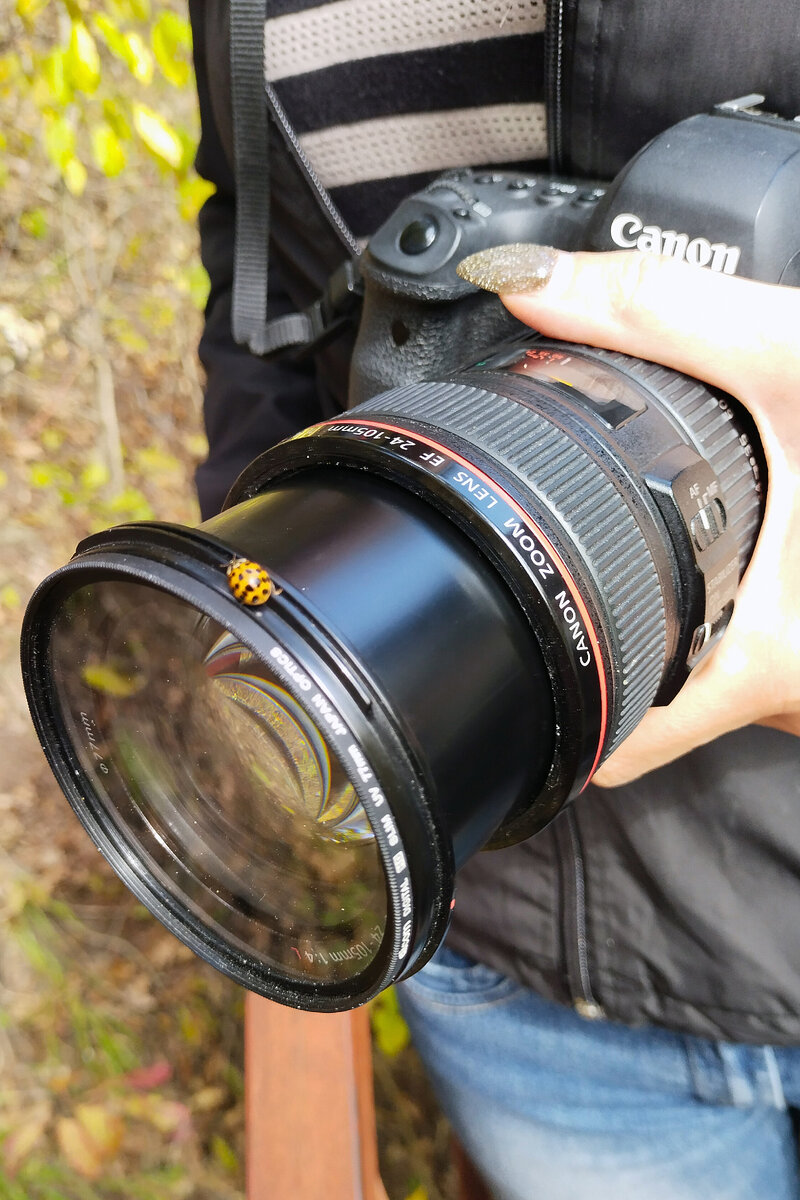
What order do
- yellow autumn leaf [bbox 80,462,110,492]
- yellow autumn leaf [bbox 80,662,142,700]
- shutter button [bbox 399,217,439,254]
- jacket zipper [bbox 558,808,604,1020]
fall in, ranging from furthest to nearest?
yellow autumn leaf [bbox 80,462,110,492] → jacket zipper [bbox 558,808,604,1020] → shutter button [bbox 399,217,439,254] → yellow autumn leaf [bbox 80,662,142,700]

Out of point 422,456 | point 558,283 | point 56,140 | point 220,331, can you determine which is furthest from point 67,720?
point 56,140

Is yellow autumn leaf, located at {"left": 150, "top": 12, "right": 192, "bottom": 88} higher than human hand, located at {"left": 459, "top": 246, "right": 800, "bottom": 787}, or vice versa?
yellow autumn leaf, located at {"left": 150, "top": 12, "right": 192, "bottom": 88}

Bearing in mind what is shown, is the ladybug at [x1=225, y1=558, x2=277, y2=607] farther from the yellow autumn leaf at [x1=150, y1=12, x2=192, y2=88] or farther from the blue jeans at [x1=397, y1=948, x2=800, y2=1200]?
the yellow autumn leaf at [x1=150, y1=12, x2=192, y2=88]

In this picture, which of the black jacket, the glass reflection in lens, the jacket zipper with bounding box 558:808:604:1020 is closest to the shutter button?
the black jacket

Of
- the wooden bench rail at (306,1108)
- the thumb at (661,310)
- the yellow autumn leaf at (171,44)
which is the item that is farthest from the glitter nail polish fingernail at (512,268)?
the yellow autumn leaf at (171,44)

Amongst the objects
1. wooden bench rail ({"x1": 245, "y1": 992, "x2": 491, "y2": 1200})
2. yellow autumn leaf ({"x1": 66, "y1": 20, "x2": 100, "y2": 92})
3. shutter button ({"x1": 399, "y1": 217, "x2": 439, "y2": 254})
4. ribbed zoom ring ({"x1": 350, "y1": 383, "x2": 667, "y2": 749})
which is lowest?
wooden bench rail ({"x1": 245, "y1": 992, "x2": 491, "y2": 1200})

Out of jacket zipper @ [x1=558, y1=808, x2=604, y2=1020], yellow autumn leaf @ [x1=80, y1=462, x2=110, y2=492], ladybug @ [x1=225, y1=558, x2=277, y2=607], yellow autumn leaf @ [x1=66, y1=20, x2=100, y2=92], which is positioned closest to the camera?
ladybug @ [x1=225, y1=558, x2=277, y2=607]

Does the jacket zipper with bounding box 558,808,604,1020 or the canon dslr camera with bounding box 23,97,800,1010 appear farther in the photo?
the jacket zipper with bounding box 558,808,604,1020

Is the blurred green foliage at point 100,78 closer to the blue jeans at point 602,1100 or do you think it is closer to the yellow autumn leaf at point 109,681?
the yellow autumn leaf at point 109,681
